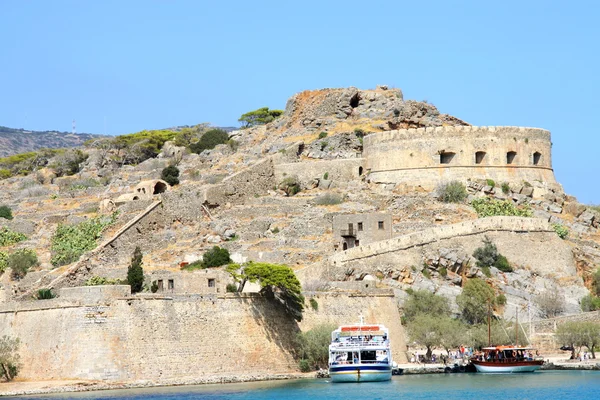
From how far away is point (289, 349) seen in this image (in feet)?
152

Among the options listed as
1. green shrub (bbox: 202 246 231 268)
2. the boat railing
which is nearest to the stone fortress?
green shrub (bbox: 202 246 231 268)

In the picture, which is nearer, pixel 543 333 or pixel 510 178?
pixel 543 333

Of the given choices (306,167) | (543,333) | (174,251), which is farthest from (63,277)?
(543,333)

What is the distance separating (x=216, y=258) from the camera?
52.3m

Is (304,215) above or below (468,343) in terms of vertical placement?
above

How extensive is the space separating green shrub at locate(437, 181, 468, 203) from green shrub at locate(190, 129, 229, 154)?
76.0 feet

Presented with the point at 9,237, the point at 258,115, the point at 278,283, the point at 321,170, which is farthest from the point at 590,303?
the point at 258,115

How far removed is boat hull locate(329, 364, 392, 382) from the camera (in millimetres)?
44531

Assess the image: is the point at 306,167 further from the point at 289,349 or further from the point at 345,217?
the point at 289,349

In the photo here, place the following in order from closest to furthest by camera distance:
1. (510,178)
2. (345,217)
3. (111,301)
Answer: (111,301) < (345,217) < (510,178)

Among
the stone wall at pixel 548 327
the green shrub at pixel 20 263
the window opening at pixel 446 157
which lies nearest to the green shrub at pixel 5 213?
the green shrub at pixel 20 263

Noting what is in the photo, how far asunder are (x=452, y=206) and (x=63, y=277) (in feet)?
58.8

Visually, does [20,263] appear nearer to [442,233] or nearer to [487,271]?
[442,233]

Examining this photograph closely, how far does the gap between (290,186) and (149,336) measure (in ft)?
69.3
